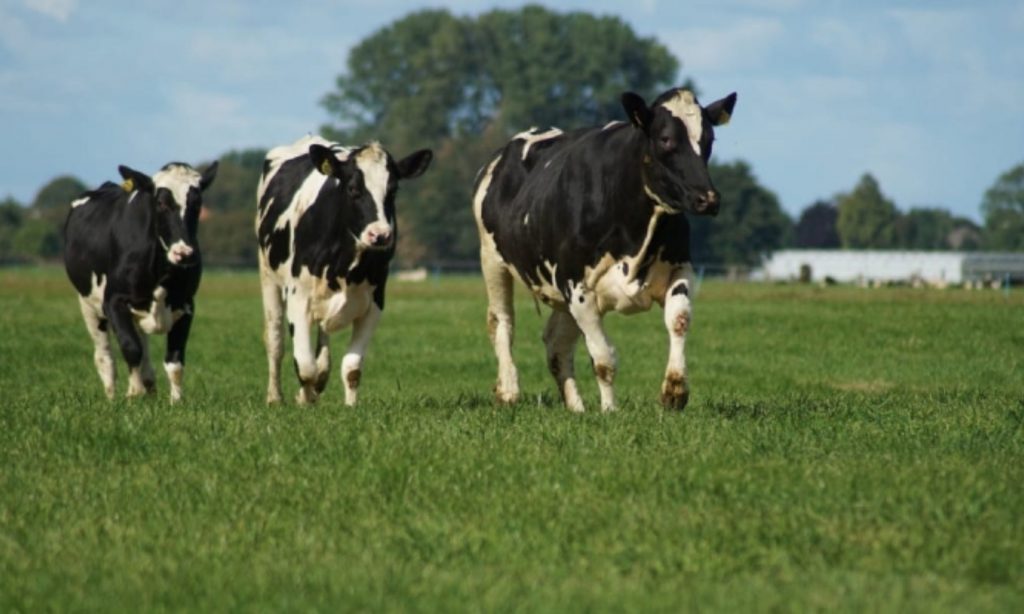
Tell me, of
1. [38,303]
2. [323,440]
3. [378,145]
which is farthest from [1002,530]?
[38,303]

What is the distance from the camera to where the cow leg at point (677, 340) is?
12.7 m

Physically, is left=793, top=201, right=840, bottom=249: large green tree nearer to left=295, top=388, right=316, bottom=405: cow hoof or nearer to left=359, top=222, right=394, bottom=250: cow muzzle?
left=295, top=388, right=316, bottom=405: cow hoof

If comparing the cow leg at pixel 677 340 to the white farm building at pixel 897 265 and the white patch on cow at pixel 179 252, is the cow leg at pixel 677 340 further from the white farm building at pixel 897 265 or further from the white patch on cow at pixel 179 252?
the white farm building at pixel 897 265

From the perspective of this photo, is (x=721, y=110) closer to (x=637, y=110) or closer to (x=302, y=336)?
(x=637, y=110)

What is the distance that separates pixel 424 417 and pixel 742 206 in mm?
129382

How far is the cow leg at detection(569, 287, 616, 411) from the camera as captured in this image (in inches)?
→ 543

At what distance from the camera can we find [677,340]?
12.8 m

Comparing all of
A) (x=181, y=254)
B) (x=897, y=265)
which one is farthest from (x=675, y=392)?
(x=897, y=265)

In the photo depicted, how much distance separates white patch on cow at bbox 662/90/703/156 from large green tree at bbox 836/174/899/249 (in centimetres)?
16074

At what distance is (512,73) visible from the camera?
465 ft

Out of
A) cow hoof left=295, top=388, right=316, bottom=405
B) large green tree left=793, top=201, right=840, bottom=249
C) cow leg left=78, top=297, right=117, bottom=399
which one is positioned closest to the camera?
cow hoof left=295, top=388, right=316, bottom=405

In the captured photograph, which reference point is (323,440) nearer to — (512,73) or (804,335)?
(804,335)

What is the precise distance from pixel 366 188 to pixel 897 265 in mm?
117983

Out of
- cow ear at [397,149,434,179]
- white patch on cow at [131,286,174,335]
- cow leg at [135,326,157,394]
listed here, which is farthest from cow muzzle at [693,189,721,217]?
cow leg at [135,326,157,394]
